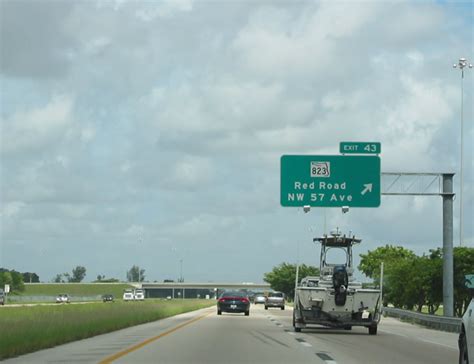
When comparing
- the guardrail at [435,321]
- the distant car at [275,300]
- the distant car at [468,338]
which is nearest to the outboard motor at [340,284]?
the guardrail at [435,321]

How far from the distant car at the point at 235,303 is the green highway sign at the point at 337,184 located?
49.0 feet

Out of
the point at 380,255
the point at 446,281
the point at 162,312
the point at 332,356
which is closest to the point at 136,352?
the point at 332,356

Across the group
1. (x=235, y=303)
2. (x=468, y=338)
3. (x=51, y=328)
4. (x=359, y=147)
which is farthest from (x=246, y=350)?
(x=235, y=303)

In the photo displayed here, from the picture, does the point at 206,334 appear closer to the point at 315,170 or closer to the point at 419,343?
the point at 419,343

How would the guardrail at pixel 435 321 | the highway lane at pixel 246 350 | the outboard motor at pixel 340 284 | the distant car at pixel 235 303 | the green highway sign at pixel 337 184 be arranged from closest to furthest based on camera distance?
the highway lane at pixel 246 350 → the outboard motor at pixel 340 284 → the guardrail at pixel 435 321 → the green highway sign at pixel 337 184 → the distant car at pixel 235 303

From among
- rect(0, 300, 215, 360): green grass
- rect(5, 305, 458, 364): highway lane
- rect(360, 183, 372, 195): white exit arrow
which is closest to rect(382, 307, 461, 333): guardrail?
rect(360, 183, 372, 195): white exit arrow

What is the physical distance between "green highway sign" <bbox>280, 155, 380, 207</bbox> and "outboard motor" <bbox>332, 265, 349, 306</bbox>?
32.8 feet

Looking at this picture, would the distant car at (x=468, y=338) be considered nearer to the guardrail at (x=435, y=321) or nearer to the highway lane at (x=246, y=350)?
the highway lane at (x=246, y=350)

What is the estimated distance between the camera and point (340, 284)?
31000 mm

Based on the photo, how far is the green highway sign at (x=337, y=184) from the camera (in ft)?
134

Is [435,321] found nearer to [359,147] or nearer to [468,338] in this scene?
[359,147]

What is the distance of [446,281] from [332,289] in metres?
12.9

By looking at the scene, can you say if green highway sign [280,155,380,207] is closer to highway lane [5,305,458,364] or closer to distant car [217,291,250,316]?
highway lane [5,305,458,364]

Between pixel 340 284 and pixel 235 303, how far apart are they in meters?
24.4
